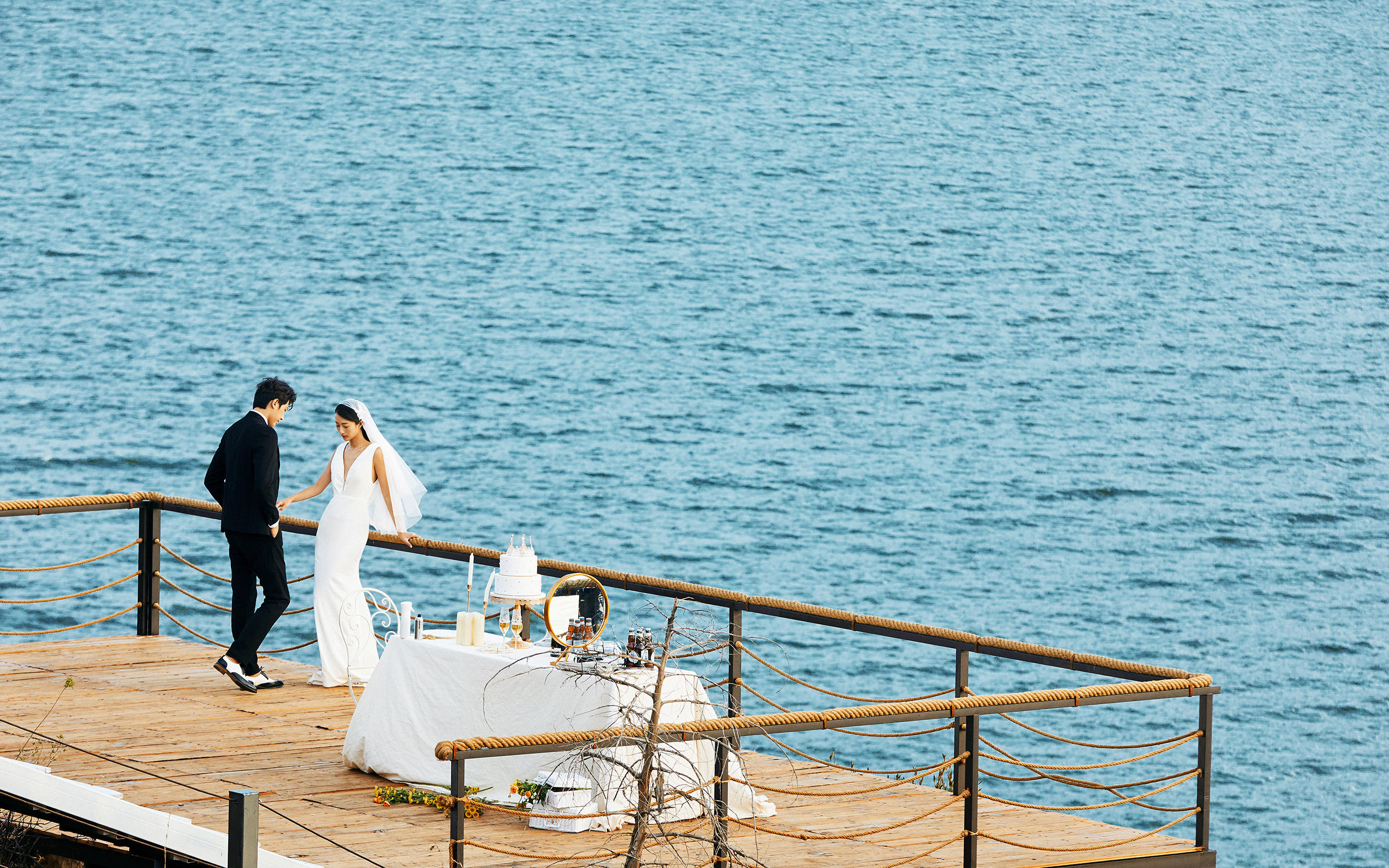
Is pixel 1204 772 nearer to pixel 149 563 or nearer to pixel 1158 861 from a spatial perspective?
pixel 1158 861

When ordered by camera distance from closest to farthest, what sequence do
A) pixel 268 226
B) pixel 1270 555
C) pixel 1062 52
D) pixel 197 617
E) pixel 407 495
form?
pixel 407 495, pixel 197 617, pixel 1270 555, pixel 268 226, pixel 1062 52

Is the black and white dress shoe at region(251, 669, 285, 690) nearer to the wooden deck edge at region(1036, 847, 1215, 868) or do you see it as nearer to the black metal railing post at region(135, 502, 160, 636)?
the black metal railing post at region(135, 502, 160, 636)

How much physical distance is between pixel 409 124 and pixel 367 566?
15.4 m

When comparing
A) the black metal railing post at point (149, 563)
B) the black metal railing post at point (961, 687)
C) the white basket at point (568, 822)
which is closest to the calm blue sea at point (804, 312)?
the black metal railing post at point (149, 563)

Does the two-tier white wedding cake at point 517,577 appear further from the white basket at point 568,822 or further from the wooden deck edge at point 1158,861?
the wooden deck edge at point 1158,861

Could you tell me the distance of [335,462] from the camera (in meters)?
8.87

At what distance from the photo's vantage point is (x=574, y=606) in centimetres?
702

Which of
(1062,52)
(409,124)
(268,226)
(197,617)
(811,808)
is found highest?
(1062,52)

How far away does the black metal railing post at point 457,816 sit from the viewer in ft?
16.9

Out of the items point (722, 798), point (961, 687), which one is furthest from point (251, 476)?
point (722, 798)

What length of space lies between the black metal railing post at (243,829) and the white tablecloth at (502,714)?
1.25m

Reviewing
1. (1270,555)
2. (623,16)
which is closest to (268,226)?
(623,16)

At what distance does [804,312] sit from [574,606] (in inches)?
1046

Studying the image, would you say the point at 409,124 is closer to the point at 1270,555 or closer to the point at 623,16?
the point at 623,16
